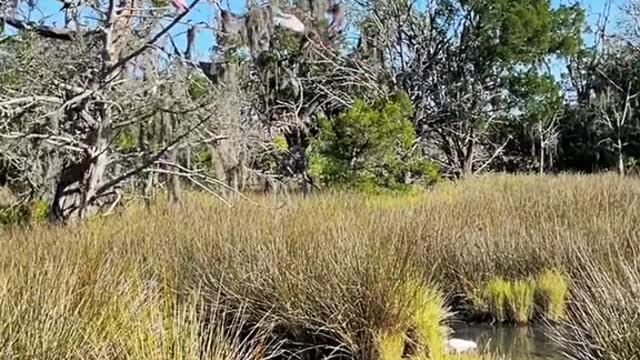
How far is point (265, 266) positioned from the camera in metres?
5.66

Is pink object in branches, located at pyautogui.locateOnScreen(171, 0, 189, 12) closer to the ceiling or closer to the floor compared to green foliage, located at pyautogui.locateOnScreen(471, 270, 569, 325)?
closer to the ceiling

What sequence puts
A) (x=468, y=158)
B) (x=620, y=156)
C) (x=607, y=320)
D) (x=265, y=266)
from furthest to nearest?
1. (x=620, y=156)
2. (x=468, y=158)
3. (x=265, y=266)
4. (x=607, y=320)

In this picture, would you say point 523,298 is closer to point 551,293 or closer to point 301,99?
point 551,293

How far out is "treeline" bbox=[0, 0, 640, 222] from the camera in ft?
25.1

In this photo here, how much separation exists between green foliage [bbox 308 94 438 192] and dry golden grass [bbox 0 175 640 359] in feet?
9.88

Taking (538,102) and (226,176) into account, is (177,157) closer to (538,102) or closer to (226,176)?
(226,176)

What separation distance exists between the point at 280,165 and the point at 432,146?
5.42 metres

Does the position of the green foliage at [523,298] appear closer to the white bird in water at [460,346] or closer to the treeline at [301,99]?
the white bird in water at [460,346]

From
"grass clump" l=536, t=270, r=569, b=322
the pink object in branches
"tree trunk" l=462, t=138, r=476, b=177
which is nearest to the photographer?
"grass clump" l=536, t=270, r=569, b=322

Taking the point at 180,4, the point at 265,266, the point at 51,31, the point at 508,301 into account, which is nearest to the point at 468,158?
the point at 508,301

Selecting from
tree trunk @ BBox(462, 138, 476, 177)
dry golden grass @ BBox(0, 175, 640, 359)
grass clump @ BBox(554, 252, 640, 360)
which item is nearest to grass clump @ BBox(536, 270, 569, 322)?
dry golden grass @ BBox(0, 175, 640, 359)

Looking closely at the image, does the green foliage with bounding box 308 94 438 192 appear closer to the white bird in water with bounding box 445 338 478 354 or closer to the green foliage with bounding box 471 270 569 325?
the green foliage with bounding box 471 270 569 325

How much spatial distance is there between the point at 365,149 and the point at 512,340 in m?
6.72

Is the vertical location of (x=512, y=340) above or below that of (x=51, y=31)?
below
